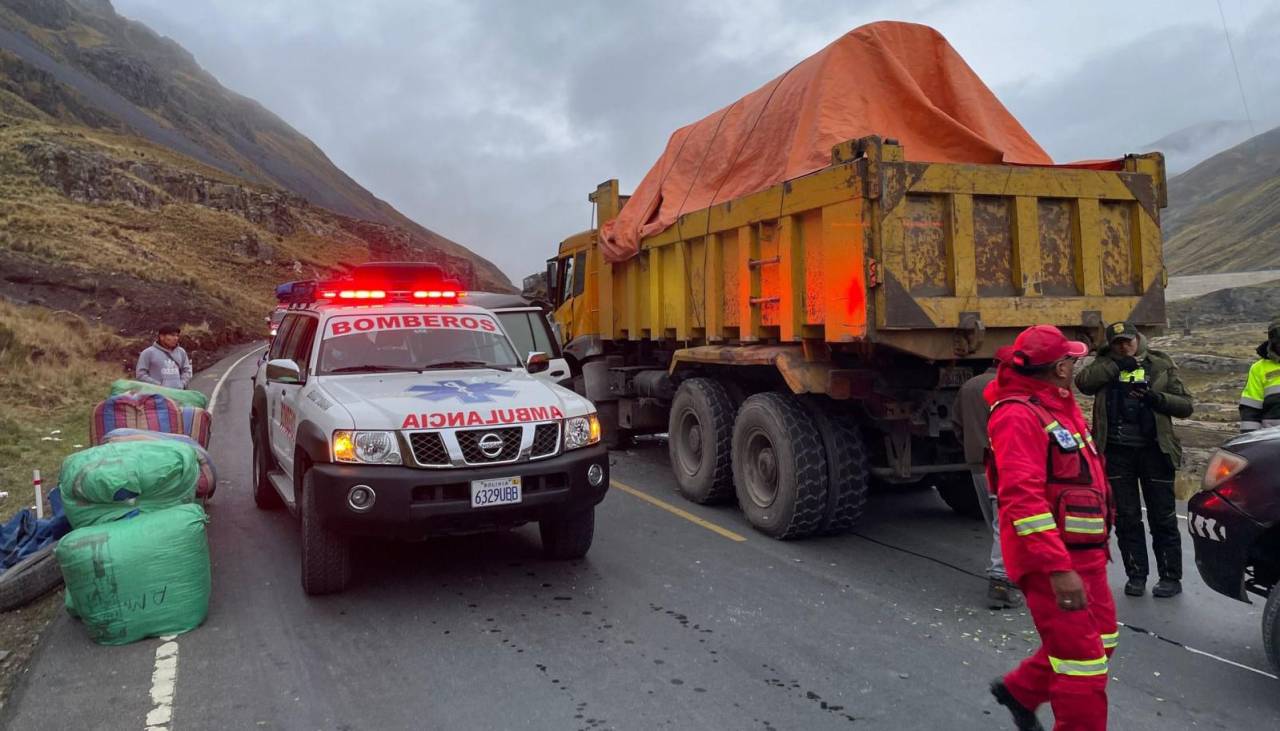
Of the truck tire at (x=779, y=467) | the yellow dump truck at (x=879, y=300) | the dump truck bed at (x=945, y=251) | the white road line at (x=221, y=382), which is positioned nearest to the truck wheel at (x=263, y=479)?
the yellow dump truck at (x=879, y=300)

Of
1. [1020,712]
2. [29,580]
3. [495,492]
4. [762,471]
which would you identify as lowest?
[1020,712]

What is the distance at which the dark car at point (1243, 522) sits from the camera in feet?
12.7

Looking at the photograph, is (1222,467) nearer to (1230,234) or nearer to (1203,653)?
(1203,653)

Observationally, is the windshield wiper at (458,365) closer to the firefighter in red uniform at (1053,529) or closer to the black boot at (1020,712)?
the firefighter in red uniform at (1053,529)

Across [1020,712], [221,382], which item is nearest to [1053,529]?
[1020,712]

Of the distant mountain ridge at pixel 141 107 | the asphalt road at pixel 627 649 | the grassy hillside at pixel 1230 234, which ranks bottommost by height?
the asphalt road at pixel 627 649

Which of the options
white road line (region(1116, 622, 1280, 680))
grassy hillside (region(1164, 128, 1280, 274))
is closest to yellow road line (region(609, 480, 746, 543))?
white road line (region(1116, 622, 1280, 680))

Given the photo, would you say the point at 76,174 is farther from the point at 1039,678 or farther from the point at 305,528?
the point at 1039,678

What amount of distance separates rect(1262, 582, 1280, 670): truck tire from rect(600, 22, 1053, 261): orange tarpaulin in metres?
3.47

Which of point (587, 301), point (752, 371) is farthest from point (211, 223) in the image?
point (752, 371)

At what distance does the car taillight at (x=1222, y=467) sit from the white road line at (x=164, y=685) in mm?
4874

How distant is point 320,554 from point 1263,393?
6.11 meters

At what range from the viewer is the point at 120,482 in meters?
4.72

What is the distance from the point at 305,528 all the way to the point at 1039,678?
13.0ft
